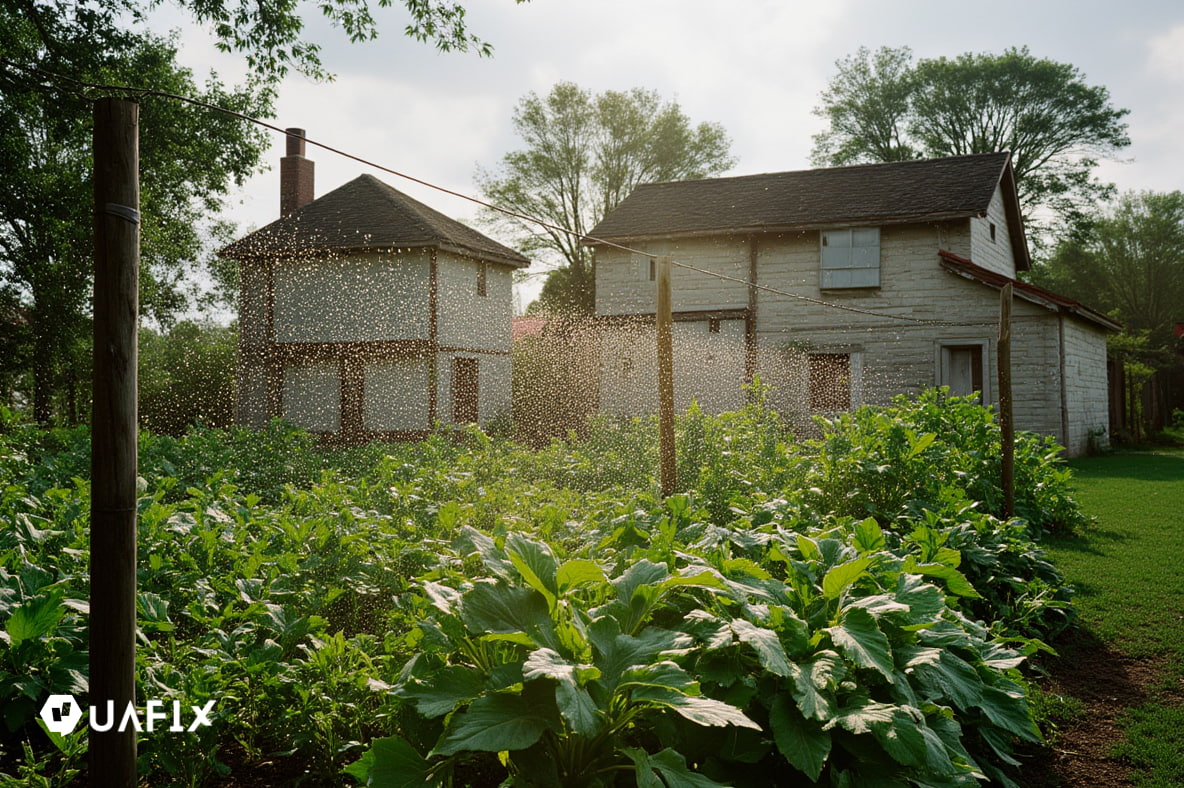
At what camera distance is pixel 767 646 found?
2270mm

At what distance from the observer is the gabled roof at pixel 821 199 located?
2014 cm

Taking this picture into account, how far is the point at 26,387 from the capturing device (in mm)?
24094

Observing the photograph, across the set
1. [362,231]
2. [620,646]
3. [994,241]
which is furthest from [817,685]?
[994,241]

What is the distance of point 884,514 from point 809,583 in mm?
3008

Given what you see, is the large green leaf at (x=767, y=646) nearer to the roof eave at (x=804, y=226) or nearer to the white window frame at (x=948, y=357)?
the roof eave at (x=804, y=226)

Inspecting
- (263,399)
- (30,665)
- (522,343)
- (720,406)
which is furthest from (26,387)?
(30,665)

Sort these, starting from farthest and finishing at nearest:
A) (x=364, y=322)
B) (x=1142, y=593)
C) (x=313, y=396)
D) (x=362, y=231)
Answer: (x=313, y=396) < (x=362, y=231) < (x=364, y=322) < (x=1142, y=593)

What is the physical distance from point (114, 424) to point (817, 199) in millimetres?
21389

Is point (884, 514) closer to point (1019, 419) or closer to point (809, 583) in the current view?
point (809, 583)

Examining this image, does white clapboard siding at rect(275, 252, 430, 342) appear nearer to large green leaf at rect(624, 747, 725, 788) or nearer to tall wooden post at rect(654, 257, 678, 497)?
tall wooden post at rect(654, 257, 678, 497)

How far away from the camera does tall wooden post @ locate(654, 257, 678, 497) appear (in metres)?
6.42

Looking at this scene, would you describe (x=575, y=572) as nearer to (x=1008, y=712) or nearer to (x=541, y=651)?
(x=541, y=651)

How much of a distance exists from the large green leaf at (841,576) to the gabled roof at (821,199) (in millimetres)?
18891

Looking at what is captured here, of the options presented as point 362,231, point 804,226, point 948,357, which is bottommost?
point 948,357
